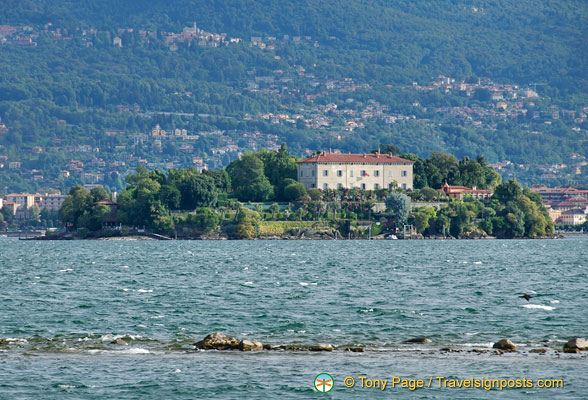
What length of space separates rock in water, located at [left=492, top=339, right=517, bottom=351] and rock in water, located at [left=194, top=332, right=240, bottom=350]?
341 inches

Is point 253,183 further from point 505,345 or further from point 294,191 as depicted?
point 505,345

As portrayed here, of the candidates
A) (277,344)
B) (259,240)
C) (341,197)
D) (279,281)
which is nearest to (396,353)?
(277,344)

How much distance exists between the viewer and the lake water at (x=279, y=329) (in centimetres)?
3212

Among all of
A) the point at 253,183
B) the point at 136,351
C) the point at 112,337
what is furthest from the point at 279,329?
the point at 253,183

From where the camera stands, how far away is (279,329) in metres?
43.2

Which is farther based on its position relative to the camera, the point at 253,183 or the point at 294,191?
the point at 253,183

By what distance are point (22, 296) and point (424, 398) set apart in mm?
32892

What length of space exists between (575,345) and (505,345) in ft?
7.38

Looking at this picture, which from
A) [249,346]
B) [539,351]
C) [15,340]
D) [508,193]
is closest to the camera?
[539,351]

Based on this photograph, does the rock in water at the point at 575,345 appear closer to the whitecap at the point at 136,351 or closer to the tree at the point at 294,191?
the whitecap at the point at 136,351

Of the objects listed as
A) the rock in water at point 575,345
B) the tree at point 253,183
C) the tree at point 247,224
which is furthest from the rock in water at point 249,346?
the tree at point 253,183

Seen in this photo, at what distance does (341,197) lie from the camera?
192 m

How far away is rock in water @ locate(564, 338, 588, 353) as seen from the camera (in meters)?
36.9

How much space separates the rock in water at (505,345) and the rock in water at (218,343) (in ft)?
28.4
